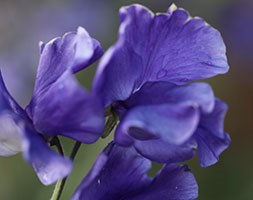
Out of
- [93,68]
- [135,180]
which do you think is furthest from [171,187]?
[93,68]

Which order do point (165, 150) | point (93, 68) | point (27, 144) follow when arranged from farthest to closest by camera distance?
1. point (93, 68)
2. point (165, 150)
3. point (27, 144)

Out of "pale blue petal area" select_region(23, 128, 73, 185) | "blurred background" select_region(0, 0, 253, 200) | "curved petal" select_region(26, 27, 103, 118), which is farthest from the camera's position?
"blurred background" select_region(0, 0, 253, 200)

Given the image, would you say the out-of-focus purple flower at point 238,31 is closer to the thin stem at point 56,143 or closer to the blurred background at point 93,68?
the blurred background at point 93,68

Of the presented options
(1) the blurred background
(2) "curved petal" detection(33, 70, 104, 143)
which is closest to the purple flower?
(2) "curved petal" detection(33, 70, 104, 143)

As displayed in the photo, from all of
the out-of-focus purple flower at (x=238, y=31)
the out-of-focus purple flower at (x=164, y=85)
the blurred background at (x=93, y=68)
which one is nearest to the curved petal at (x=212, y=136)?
the out-of-focus purple flower at (x=164, y=85)

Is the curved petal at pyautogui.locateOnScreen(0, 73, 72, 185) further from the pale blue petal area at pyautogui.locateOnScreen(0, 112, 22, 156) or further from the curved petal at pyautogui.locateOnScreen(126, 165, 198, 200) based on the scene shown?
the curved petal at pyautogui.locateOnScreen(126, 165, 198, 200)

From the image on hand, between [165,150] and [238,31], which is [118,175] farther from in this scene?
[238,31]

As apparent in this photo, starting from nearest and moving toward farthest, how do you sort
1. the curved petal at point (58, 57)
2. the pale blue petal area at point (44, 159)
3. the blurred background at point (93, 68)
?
1. the pale blue petal area at point (44, 159)
2. the curved petal at point (58, 57)
3. the blurred background at point (93, 68)
